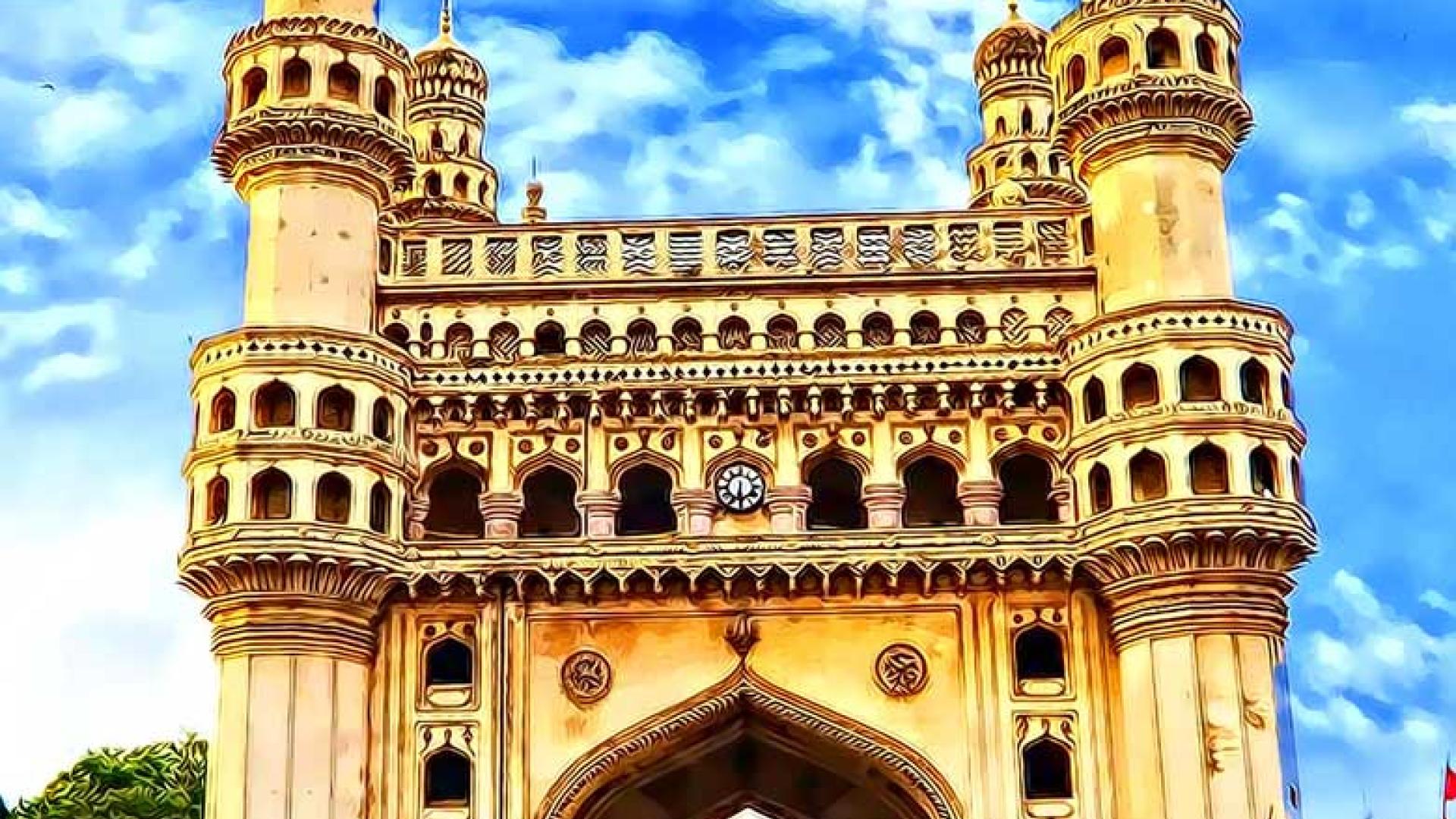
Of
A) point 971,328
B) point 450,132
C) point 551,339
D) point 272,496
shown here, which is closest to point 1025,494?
point 971,328

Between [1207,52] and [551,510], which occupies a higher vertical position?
[1207,52]

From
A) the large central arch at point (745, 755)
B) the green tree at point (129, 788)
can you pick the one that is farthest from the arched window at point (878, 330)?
the green tree at point (129, 788)

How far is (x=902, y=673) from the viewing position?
2744 centimetres

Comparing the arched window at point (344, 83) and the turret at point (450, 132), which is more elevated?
the turret at point (450, 132)

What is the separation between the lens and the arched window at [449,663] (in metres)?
27.7

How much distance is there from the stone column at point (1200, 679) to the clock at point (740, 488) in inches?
176

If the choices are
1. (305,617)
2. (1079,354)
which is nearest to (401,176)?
(305,617)

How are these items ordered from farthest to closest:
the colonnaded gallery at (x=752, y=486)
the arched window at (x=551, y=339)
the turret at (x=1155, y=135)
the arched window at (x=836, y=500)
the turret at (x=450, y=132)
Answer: the turret at (x=450, y=132) → the arched window at (x=836, y=500) → the arched window at (x=551, y=339) → the turret at (x=1155, y=135) → the colonnaded gallery at (x=752, y=486)

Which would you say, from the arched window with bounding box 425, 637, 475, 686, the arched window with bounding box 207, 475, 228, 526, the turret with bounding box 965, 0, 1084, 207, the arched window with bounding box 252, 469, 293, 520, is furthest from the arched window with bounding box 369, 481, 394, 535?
the turret with bounding box 965, 0, 1084, 207

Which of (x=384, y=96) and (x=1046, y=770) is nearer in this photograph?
(x=1046, y=770)

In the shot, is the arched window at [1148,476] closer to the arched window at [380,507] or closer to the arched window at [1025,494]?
the arched window at [1025,494]

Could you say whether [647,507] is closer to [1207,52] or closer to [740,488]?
[740,488]

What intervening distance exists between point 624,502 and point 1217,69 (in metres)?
9.70

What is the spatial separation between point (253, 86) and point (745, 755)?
11.1 metres
